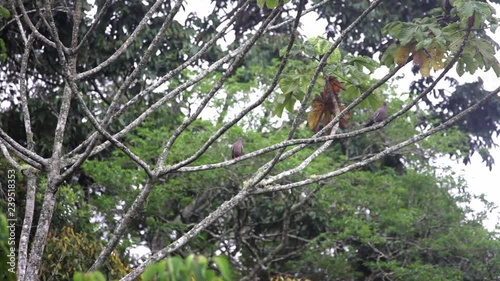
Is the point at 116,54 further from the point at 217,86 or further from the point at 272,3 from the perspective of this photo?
the point at 272,3

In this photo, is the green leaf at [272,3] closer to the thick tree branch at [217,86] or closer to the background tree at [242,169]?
the thick tree branch at [217,86]

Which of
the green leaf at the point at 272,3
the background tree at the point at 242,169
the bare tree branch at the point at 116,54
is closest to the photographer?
the green leaf at the point at 272,3

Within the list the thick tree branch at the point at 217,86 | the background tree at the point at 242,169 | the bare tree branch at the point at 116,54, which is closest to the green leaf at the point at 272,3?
the thick tree branch at the point at 217,86

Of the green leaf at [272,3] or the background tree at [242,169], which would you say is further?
the background tree at [242,169]

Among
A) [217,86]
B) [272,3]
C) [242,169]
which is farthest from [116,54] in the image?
[242,169]

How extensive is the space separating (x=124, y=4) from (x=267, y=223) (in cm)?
307

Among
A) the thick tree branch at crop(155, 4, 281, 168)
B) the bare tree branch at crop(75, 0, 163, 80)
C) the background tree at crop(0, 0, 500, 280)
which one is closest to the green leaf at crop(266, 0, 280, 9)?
the thick tree branch at crop(155, 4, 281, 168)

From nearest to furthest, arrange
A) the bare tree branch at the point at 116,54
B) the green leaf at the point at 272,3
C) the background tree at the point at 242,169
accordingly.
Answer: the green leaf at the point at 272,3
the bare tree branch at the point at 116,54
the background tree at the point at 242,169

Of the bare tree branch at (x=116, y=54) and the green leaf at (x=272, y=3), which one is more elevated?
the bare tree branch at (x=116, y=54)

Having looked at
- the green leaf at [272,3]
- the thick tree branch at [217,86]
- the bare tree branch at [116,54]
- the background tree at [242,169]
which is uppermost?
the background tree at [242,169]

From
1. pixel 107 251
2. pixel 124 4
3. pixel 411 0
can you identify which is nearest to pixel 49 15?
pixel 107 251

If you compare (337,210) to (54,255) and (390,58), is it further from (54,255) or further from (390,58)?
(390,58)

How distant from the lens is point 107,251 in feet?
11.2

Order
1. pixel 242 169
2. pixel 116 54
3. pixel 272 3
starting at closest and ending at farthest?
pixel 272 3 → pixel 116 54 → pixel 242 169
